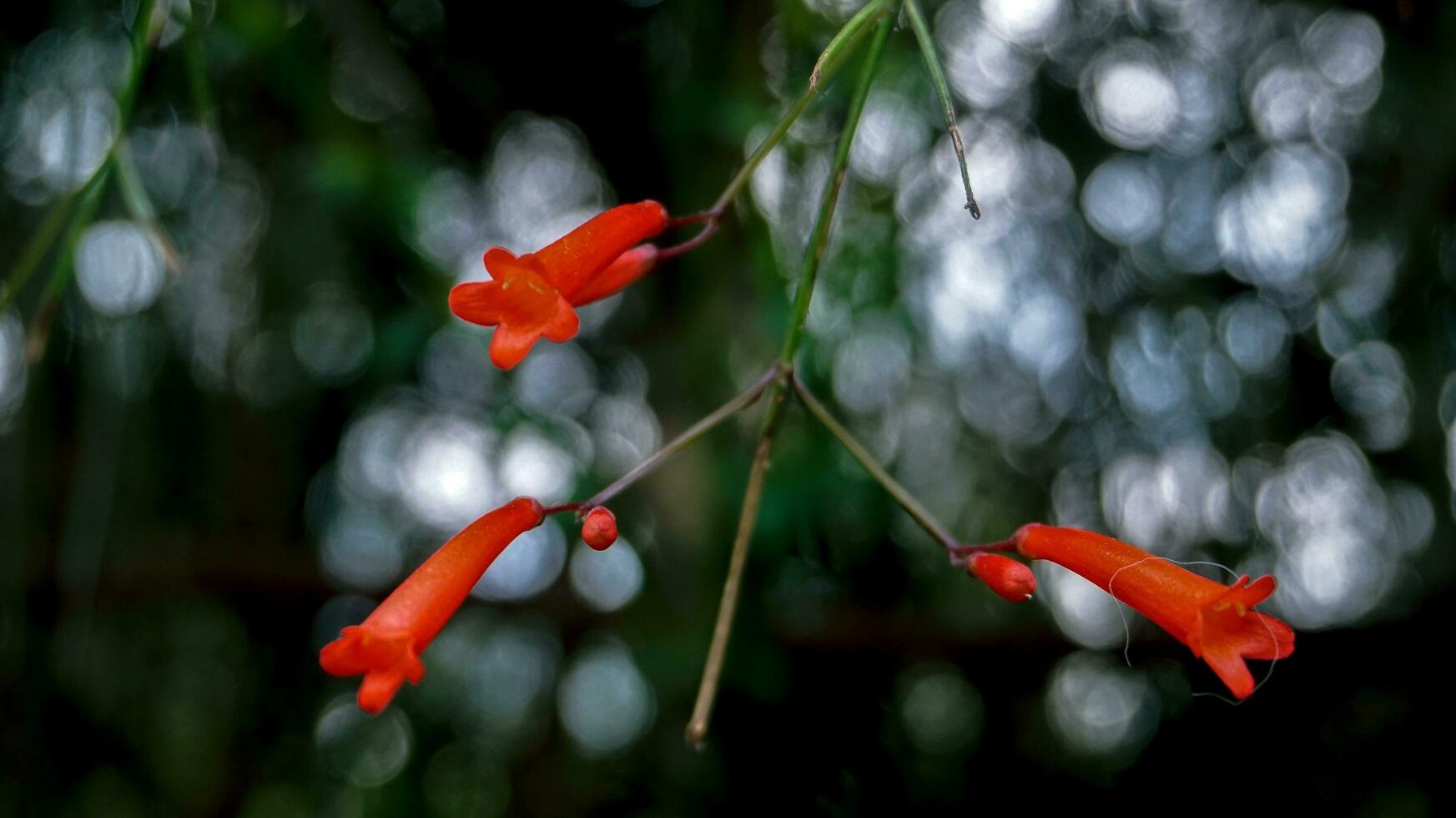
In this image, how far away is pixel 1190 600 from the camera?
99 cm

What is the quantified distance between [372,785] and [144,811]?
1.76 feet

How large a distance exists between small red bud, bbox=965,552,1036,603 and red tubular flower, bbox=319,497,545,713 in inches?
19.2

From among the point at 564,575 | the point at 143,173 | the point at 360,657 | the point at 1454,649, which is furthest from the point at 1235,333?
the point at 143,173

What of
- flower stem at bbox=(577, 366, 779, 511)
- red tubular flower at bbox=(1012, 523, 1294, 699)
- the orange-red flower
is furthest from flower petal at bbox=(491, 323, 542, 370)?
red tubular flower at bbox=(1012, 523, 1294, 699)

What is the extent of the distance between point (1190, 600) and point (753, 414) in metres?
1.38

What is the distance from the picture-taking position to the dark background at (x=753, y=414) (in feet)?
7.45

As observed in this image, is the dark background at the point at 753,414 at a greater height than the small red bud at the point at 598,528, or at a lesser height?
lesser

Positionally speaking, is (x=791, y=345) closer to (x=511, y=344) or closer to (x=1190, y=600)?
(x=511, y=344)

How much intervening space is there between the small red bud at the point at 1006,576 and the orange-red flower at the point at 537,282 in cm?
50

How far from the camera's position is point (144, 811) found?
2562 mm

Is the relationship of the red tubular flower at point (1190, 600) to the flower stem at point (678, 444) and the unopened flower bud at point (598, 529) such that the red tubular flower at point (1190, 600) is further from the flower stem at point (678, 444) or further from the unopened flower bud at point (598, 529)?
the unopened flower bud at point (598, 529)

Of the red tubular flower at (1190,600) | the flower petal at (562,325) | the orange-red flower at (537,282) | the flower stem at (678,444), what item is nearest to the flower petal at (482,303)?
the orange-red flower at (537,282)

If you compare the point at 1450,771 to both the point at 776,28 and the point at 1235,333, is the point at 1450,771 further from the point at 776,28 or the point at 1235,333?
the point at 776,28

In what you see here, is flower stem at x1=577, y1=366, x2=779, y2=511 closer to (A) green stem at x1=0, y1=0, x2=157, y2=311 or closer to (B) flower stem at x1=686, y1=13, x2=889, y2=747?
(B) flower stem at x1=686, y1=13, x2=889, y2=747
